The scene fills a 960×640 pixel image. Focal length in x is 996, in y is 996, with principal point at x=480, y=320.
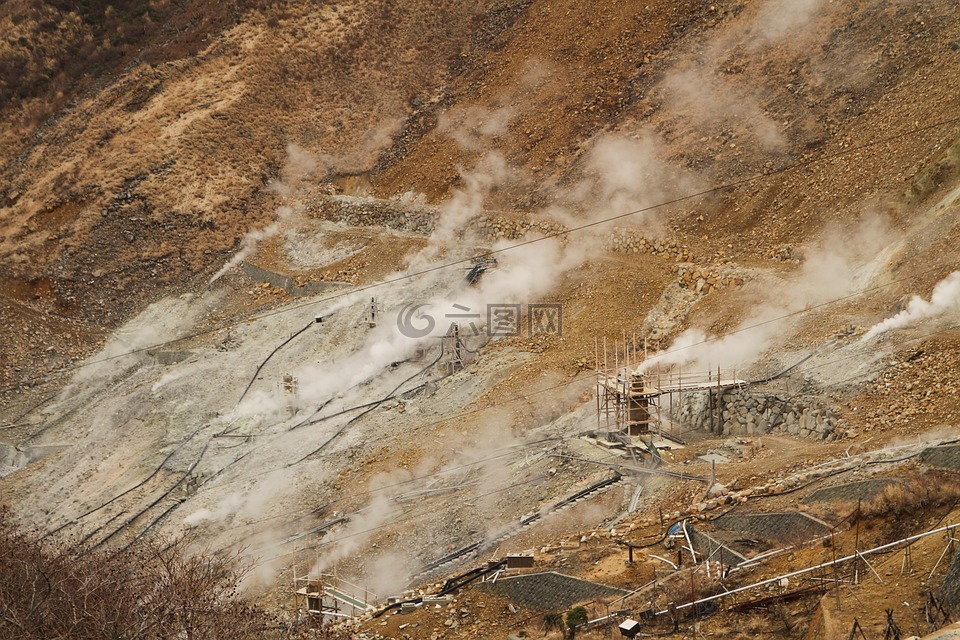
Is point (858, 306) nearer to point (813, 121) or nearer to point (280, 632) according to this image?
point (813, 121)

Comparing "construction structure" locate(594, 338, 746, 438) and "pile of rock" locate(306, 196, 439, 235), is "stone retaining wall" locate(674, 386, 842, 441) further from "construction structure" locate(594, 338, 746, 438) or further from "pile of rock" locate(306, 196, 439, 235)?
"pile of rock" locate(306, 196, 439, 235)

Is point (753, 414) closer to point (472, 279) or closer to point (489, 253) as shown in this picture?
point (472, 279)

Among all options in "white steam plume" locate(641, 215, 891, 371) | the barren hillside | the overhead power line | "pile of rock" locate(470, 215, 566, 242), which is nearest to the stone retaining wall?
the barren hillside

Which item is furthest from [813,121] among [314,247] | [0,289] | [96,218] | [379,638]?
[0,289]

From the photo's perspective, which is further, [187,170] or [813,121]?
[187,170]

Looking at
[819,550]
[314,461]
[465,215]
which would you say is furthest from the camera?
[465,215]

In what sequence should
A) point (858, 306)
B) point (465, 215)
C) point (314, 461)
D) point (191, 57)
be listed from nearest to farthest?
point (858, 306), point (314, 461), point (465, 215), point (191, 57)

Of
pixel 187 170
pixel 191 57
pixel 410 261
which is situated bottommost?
pixel 410 261
